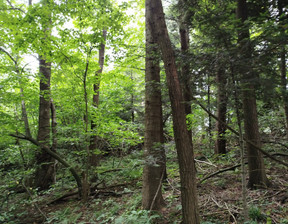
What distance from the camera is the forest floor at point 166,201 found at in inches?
141

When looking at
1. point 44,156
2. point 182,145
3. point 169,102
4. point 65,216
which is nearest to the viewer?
point 182,145

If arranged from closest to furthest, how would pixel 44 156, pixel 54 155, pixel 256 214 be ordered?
1. pixel 256 214
2. pixel 54 155
3. pixel 44 156

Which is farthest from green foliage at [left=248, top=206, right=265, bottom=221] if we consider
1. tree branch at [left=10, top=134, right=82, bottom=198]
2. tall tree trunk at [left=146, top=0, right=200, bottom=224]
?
tree branch at [left=10, top=134, right=82, bottom=198]

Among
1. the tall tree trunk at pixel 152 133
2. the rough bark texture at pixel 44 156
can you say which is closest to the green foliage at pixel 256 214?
the tall tree trunk at pixel 152 133

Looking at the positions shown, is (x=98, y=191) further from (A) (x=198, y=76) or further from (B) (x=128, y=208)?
(A) (x=198, y=76)

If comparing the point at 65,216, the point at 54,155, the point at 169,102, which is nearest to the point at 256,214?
the point at 169,102

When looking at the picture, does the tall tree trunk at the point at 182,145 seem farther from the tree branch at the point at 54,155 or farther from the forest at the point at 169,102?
the tree branch at the point at 54,155

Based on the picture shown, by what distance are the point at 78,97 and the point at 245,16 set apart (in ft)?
18.4

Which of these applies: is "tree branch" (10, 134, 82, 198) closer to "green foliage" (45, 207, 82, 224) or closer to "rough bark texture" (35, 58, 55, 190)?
"green foliage" (45, 207, 82, 224)

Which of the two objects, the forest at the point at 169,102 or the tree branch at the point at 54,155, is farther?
the tree branch at the point at 54,155

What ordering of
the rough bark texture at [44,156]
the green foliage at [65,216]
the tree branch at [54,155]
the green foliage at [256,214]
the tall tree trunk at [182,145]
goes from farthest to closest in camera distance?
the rough bark texture at [44,156], the tree branch at [54,155], the green foliage at [65,216], the green foliage at [256,214], the tall tree trunk at [182,145]

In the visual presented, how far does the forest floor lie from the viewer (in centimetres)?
358

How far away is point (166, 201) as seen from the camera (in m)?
4.80

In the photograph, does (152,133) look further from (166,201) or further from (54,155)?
(54,155)
